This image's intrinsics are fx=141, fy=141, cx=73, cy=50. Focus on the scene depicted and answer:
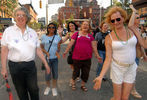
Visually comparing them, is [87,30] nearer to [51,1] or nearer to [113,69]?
[113,69]

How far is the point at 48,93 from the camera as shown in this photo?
374 centimetres

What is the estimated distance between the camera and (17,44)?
7.20 feet

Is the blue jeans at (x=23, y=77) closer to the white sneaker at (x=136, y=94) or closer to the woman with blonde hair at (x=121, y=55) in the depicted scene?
the woman with blonde hair at (x=121, y=55)

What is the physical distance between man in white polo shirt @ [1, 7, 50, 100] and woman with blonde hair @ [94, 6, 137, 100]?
1.21 metres

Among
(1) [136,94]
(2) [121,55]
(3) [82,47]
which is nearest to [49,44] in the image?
(3) [82,47]

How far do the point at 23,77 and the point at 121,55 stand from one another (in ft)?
5.46

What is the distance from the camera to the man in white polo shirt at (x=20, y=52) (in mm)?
2211

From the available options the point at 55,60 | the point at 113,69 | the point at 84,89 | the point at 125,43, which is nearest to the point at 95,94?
the point at 84,89

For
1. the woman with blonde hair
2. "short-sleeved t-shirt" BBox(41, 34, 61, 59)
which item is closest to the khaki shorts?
the woman with blonde hair

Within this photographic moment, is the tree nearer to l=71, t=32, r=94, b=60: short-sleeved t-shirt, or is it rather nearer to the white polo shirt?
l=71, t=32, r=94, b=60: short-sleeved t-shirt

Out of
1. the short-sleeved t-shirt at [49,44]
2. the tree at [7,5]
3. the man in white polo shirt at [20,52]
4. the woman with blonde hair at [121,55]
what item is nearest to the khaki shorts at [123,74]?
the woman with blonde hair at [121,55]

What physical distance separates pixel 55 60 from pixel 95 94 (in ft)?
4.52

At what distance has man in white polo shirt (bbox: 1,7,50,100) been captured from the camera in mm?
2211

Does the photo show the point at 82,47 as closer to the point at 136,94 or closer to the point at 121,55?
the point at 121,55
